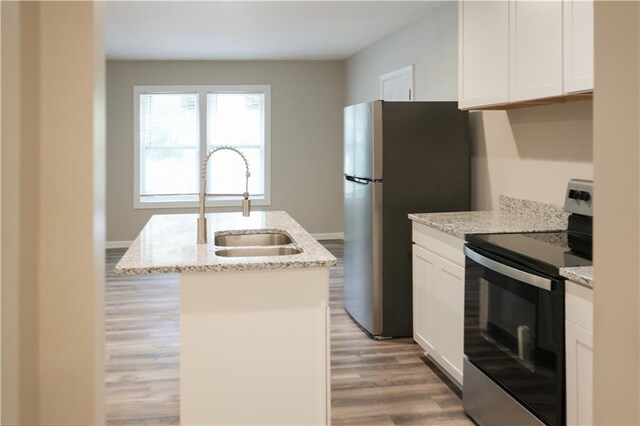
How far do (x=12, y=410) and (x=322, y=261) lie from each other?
4.07ft

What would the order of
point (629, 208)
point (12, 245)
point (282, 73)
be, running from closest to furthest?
point (629, 208)
point (12, 245)
point (282, 73)

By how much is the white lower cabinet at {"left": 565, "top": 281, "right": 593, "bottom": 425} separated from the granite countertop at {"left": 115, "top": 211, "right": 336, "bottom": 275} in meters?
0.83

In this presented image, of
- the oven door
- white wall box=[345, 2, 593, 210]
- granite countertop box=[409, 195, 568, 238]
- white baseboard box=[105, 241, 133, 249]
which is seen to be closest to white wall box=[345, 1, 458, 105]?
white wall box=[345, 2, 593, 210]

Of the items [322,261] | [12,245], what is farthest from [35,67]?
[322,261]

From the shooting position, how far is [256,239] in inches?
122

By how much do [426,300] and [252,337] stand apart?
1544 mm

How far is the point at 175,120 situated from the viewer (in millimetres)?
7852

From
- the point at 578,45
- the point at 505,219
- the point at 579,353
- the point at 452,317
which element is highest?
the point at 578,45

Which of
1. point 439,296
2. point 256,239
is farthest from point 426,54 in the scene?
point 256,239

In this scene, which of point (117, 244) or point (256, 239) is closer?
point (256, 239)

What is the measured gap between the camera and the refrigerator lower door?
3.99 m

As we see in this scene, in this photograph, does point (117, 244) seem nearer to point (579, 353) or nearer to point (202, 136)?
point (202, 136)

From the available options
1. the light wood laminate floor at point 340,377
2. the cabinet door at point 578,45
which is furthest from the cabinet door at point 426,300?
the cabinet door at point 578,45

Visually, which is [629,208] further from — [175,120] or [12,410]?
[175,120]
